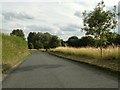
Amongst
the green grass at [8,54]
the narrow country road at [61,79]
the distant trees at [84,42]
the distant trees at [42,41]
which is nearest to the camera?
the narrow country road at [61,79]

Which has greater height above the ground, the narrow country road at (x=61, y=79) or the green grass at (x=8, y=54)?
the green grass at (x=8, y=54)

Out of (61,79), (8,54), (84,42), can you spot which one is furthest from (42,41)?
(61,79)

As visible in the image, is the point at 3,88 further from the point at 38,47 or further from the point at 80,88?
the point at 38,47

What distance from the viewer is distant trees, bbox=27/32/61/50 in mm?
114950

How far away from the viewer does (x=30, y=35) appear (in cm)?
17588

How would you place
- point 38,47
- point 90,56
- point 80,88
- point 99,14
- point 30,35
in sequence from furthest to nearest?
1. point 30,35
2. point 38,47
3. point 90,56
4. point 99,14
5. point 80,88

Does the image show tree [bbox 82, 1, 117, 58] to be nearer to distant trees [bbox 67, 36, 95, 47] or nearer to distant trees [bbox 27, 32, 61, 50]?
distant trees [bbox 67, 36, 95, 47]

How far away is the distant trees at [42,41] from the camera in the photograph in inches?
4526

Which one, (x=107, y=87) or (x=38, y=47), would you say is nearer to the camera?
(x=107, y=87)

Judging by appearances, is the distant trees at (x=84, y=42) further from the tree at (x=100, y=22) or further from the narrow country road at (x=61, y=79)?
the narrow country road at (x=61, y=79)

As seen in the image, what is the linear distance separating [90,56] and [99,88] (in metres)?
20.3

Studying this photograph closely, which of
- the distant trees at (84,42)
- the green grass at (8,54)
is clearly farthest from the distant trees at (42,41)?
the green grass at (8,54)

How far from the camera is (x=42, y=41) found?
15475cm

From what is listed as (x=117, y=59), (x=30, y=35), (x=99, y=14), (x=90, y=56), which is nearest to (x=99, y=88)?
(x=117, y=59)
